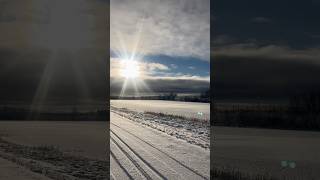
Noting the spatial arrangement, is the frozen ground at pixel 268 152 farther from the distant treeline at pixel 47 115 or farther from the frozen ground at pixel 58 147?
the distant treeline at pixel 47 115

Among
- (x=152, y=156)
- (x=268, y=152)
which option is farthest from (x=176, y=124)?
(x=268, y=152)

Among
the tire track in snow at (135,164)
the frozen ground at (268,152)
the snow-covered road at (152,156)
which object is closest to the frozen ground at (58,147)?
the snow-covered road at (152,156)

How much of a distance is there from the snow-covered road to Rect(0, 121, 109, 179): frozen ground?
0.35 metres

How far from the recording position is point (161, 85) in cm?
502

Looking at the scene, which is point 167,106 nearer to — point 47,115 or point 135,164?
point 135,164

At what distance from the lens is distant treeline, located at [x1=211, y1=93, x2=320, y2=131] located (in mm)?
6319

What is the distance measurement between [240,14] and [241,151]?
113 inches

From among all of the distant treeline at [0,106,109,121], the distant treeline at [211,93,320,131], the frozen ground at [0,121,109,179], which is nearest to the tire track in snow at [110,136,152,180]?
the frozen ground at [0,121,109,179]

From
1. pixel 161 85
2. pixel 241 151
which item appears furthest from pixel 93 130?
pixel 241 151

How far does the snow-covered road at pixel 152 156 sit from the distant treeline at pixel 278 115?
0.77 m

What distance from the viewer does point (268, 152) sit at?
677 centimetres

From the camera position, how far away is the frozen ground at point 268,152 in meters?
5.55

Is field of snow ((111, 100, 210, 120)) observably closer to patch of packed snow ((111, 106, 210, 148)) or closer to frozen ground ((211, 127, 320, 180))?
patch of packed snow ((111, 106, 210, 148))

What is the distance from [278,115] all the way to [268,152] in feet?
3.47
